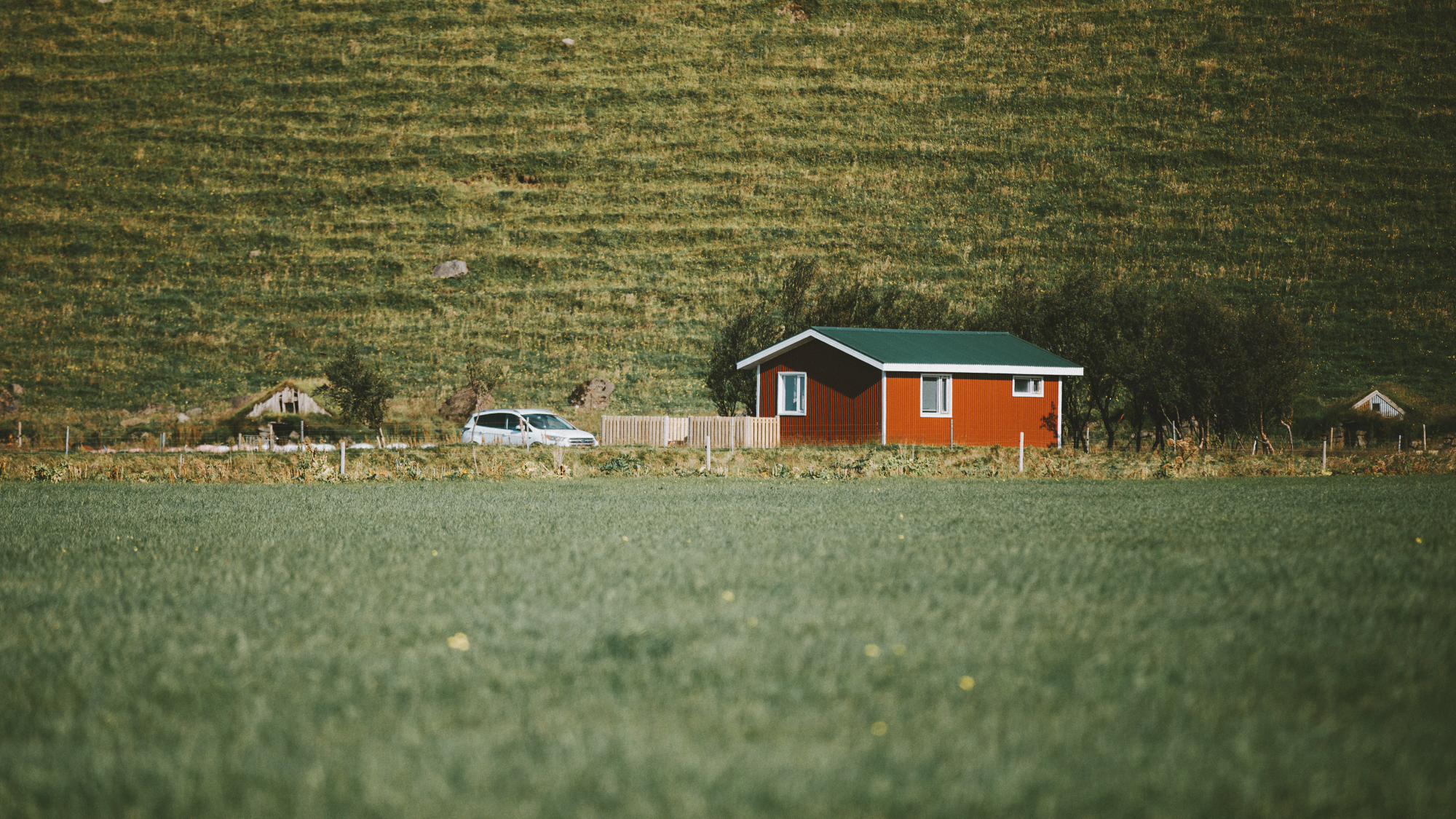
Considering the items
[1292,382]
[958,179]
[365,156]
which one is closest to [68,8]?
[365,156]

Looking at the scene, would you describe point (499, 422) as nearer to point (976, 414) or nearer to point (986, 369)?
point (976, 414)

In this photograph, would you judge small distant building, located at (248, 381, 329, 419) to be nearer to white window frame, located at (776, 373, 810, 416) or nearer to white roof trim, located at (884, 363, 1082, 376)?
white window frame, located at (776, 373, 810, 416)

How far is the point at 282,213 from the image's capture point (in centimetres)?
7075

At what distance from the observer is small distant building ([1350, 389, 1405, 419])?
41.8 metres

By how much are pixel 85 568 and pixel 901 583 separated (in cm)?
636

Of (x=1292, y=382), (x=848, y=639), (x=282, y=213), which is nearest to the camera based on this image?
(x=848, y=639)

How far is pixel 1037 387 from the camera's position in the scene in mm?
36156

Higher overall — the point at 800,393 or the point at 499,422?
the point at 800,393

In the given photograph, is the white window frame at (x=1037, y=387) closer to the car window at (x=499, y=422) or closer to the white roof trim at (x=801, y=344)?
the white roof trim at (x=801, y=344)

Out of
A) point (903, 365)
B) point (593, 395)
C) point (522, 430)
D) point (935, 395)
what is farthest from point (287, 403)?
point (935, 395)

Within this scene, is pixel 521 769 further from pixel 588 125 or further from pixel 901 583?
pixel 588 125

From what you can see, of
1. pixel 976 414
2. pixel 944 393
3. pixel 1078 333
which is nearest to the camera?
pixel 944 393

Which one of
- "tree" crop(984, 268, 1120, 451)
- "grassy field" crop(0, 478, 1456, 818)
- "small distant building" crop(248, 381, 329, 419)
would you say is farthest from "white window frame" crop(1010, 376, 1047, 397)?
"grassy field" crop(0, 478, 1456, 818)

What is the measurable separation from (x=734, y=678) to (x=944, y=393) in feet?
100
